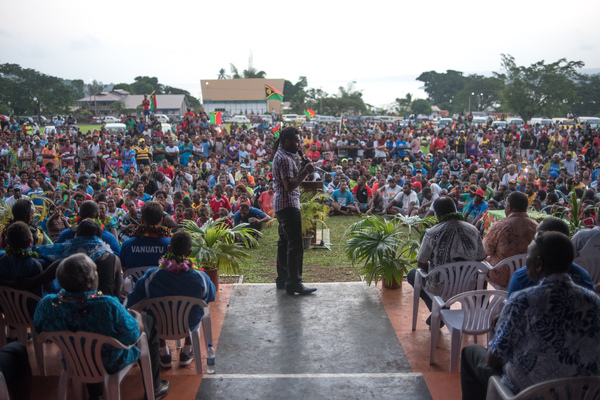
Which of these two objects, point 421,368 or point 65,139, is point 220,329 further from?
point 65,139

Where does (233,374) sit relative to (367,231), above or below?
below

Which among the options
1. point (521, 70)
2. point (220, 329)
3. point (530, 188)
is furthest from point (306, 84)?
point (220, 329)

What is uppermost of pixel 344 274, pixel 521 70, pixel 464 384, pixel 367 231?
pixel 521 70

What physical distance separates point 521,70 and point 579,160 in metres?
40.6

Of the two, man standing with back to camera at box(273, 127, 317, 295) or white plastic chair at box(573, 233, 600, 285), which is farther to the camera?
man standing with back to camera at box(273, 127, 317, 295)

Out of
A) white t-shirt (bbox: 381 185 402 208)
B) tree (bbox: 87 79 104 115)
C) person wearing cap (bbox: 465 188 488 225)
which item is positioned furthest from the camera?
tree (bbox: 87 79 104 115)

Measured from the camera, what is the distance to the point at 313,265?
780 centimetres

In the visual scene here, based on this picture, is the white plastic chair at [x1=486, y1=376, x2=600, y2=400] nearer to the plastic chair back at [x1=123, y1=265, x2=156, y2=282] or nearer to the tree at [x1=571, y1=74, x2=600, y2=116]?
the plastic chair back at [x1=123, y1=265, x2=156, y2=282]

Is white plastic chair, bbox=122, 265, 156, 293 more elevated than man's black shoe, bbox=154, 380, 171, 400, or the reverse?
white plastic chair, bbox=122, 265, 156, 293

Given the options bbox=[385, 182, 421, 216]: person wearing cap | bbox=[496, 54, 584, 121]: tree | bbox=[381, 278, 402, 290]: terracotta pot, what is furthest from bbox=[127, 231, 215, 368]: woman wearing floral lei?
bbox=[496, 54, 584, 121]: tree

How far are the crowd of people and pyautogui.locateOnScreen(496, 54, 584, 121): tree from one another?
26.1 m

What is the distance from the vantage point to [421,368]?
13.3ft

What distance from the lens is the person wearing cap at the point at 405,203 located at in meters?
11.4

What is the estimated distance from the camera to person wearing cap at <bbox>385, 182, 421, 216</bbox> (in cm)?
1141
